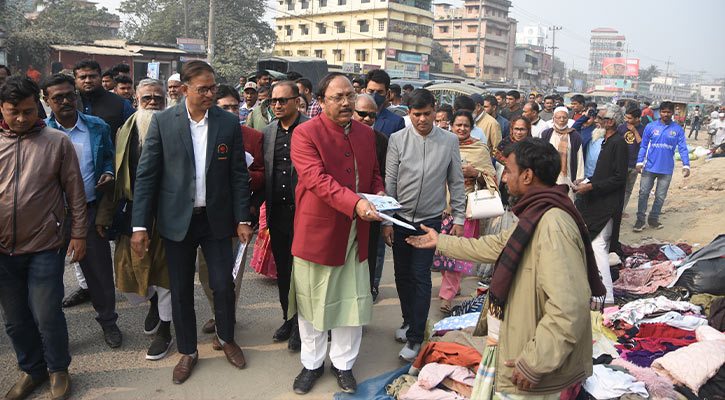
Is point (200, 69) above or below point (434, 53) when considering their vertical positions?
below

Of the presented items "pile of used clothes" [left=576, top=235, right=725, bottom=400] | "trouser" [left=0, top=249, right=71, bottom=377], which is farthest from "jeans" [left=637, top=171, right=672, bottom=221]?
"trouser" [left=0, top=249, right=71, bottom=377]

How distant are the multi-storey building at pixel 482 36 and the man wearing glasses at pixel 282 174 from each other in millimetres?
68164

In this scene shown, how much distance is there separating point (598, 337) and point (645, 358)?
34cm

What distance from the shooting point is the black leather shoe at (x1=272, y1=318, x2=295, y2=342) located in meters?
4.04

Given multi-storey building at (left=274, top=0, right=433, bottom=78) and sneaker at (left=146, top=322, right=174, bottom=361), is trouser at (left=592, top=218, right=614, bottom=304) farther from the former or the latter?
multi-storey building at (left=274, top=0, right=433, bottom=78)

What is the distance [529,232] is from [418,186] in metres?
1.58

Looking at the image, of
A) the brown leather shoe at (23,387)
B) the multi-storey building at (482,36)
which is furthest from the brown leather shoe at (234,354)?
the multi-storey building at (482,36)

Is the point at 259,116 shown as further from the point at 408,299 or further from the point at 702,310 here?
the point at 702,310

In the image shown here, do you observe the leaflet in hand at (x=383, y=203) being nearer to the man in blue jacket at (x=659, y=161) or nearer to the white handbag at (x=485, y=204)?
the white handbag at (x=485, y=204)

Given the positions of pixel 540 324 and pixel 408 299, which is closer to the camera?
pixel 540 324

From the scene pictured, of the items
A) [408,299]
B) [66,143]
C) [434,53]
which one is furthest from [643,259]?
[434,53]

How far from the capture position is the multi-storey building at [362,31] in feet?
172

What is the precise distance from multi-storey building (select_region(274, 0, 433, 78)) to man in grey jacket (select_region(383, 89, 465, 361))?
47.0 m

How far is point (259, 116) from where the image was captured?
548 centimetres
